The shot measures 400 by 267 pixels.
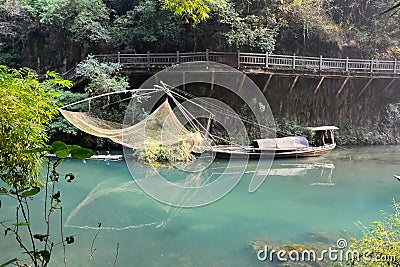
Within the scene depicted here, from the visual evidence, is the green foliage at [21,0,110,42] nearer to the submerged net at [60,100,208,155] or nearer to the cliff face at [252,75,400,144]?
the submerged net at [60,100,208,155]

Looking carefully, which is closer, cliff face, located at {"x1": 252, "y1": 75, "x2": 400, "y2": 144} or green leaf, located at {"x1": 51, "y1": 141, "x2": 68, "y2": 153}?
green leaf, located at {"x1": 51, "y1": 141, "x2": 68, "y2": 153}

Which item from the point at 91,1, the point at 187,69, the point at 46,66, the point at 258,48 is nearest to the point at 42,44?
the point at 46,66

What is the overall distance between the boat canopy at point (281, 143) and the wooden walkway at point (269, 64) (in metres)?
1.58

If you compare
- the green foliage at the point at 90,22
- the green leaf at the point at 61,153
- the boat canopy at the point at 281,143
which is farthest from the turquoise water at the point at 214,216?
the green foliage at the point at 90,22

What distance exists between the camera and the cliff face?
993 cm

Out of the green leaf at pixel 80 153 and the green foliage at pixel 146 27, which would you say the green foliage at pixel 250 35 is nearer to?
the green foliage at pixel 146 27

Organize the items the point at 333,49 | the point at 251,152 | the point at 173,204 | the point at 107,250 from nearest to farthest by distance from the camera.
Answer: the point at 107,250 < the point at 173,204 < the point at 251,152 < the point at 333,49

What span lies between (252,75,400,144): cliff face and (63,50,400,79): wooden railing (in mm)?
796

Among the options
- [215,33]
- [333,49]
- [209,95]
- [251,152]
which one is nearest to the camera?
[251,152]

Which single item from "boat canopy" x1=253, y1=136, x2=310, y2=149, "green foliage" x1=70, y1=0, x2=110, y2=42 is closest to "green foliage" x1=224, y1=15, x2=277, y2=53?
"boat canopy" x1=253, y1=136, x2=310, y2=149

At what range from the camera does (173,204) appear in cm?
488

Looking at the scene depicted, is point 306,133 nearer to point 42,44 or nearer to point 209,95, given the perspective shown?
point 209,95

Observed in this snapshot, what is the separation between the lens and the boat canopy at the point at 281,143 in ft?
25.4

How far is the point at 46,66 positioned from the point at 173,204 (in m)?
6.97
